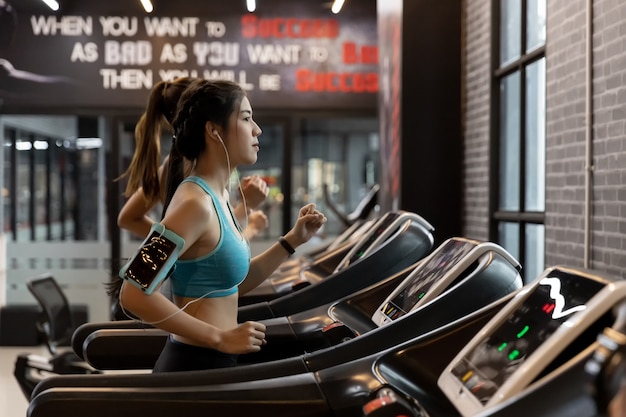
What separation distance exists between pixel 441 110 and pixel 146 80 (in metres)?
3.65

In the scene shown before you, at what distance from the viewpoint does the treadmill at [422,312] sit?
1.79 metres

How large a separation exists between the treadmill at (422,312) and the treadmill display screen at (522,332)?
206mm

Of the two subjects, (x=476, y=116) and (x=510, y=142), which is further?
(x=476, y=116)

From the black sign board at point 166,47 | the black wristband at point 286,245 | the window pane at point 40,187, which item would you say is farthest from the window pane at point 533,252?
the window pane at point 40,187

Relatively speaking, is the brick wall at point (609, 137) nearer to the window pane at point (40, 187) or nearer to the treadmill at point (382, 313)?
the treadmill at point (382, 313)

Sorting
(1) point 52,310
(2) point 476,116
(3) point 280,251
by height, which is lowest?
(1) point 52,310

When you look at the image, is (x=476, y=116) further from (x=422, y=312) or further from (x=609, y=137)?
(x=422, y=312)

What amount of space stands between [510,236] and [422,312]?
2.98 m

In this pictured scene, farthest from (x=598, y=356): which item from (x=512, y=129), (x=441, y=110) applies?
(x=441, y=110)

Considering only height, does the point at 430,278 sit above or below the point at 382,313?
above

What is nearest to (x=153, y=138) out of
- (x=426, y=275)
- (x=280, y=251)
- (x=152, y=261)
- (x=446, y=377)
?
(x=280, y=251)

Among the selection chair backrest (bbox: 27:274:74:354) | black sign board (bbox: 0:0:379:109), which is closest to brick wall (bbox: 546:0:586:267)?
chair backrest (bbox: 27:274:74:354)

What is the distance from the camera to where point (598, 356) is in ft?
3.26

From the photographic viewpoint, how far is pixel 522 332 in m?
1.60
